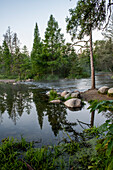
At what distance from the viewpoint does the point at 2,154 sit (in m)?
2.23

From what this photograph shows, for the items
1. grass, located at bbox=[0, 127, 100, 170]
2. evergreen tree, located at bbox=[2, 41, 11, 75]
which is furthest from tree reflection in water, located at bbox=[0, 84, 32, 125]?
evergreen tree, located at bbox=[2, 41, 11, 75]

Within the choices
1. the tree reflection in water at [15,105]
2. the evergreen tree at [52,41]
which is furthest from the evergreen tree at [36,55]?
the tree reflection in water at [15,105]

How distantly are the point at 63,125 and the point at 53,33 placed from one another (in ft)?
92.5

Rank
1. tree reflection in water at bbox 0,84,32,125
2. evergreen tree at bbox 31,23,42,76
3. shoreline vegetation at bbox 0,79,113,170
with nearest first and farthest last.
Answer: shoreline vegetation at bbox 0,79,113,170 < tree reflection in water at bbox 0,84,32,125 < evergreen tree at bbox 31,23,42,76

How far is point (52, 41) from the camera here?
95.0 feet

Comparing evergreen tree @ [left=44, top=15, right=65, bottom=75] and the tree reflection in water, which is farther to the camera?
evergreen tree @ [left=44, top=15, right=65, bottom=75]

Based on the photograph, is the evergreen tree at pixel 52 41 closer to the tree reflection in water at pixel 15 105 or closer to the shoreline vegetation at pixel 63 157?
the tree reflection in water at pixel 15 105

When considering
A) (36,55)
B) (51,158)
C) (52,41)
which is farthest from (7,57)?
(51,158)

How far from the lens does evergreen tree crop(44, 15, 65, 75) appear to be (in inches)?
1115

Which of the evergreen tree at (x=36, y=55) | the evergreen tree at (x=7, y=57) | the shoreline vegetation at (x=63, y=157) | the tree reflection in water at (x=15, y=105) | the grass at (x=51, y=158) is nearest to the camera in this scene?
the shoreline vegetation at (x=63, y=157)

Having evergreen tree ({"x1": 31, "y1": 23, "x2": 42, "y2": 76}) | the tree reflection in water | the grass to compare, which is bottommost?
the tree reflection in water

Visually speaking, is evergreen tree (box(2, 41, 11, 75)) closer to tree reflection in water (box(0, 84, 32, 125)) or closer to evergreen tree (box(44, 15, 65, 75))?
evergreen tree (box(44, 15, 65, 75))

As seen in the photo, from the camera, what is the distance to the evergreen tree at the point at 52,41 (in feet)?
92.9

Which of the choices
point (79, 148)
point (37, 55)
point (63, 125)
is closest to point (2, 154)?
point (79, 148)
